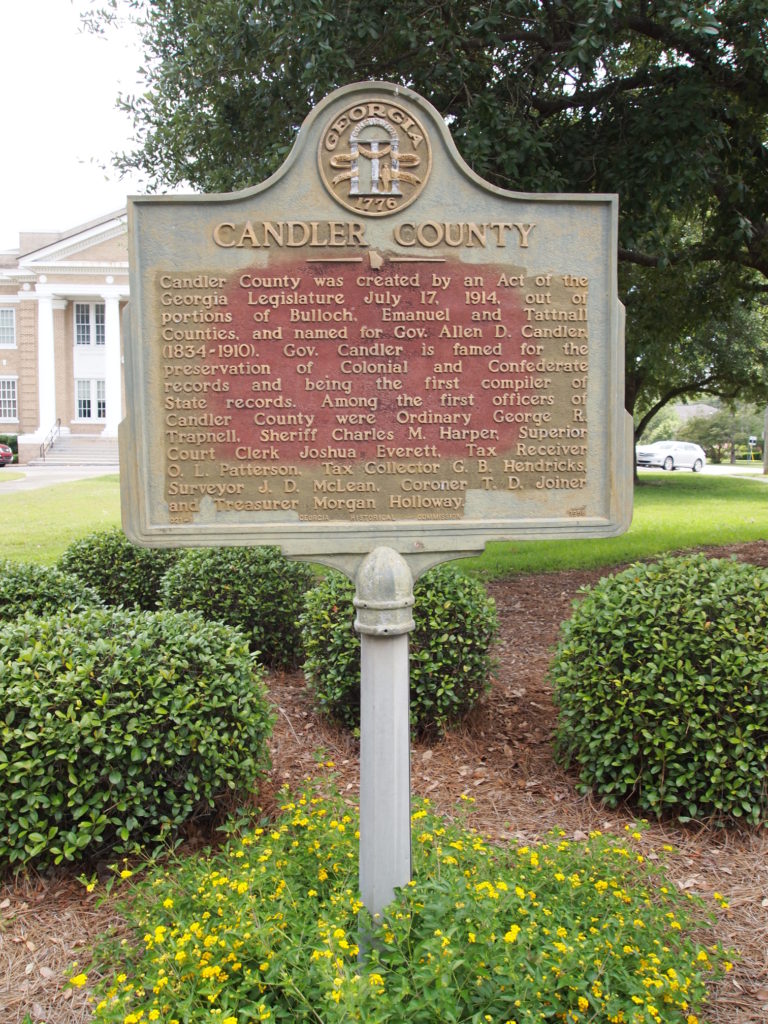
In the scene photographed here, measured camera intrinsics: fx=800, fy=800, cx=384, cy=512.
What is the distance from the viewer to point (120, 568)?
7.10 metres

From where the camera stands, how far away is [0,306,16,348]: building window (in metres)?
42.2

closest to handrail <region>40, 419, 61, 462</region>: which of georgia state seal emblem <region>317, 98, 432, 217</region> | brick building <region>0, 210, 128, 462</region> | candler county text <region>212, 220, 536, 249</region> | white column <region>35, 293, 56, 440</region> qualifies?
brick building <region>0, 210, 128, 462</region>

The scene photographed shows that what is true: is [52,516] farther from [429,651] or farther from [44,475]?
[44,475]

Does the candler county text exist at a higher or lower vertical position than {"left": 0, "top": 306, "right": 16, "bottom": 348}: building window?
lower

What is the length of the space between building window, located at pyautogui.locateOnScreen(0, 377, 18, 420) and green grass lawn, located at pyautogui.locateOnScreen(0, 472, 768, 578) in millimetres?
20777

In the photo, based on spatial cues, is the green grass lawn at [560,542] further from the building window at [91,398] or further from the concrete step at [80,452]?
the building window at [91,398]

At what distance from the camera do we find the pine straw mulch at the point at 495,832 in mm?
3039

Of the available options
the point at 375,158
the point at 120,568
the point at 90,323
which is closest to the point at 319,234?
the point at 375,158

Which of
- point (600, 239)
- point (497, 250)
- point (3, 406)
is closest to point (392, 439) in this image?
point (497, 250)

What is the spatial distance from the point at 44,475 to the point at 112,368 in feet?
39.5

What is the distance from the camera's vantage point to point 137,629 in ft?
13.4

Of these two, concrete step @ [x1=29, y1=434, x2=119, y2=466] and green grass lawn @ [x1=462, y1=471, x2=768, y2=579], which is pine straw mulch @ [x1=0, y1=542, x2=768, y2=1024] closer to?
green grass lawn @ [x1=462, y1=471, x2=768, y2=579]

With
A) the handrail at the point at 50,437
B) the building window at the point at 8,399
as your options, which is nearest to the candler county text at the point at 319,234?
the handrail at the point at 50,437

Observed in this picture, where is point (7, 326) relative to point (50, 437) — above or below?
above
